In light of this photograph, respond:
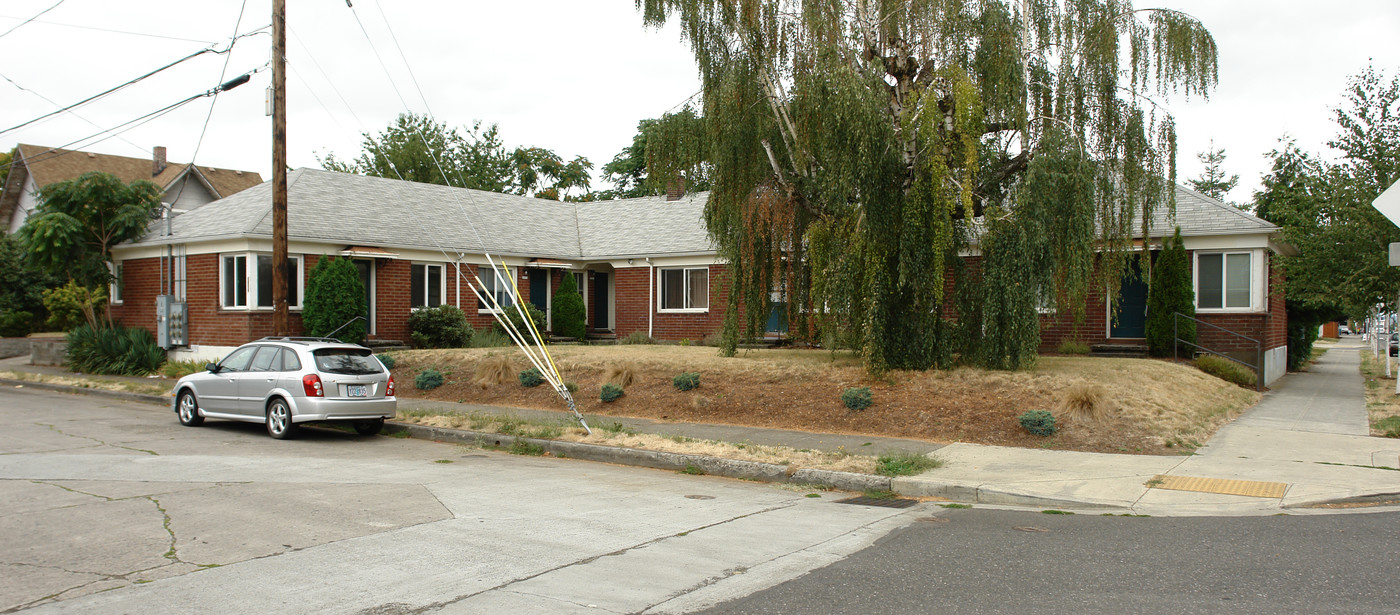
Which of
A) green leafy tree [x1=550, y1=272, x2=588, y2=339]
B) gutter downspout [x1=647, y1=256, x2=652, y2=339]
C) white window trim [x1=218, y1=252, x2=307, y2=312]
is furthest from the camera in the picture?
green leafy tree [x1=550, y1=272, x2=588, y2=339]

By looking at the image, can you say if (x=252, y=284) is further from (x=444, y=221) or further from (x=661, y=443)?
(x=661, y=443)

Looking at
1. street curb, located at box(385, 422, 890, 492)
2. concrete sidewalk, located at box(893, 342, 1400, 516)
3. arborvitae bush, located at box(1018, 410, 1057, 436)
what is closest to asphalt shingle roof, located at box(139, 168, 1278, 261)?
concrete sidewalk, located at box(893, 342, 1400, 516)

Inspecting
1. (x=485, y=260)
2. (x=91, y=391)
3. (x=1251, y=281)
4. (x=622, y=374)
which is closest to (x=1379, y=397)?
(x=1251, y=281)

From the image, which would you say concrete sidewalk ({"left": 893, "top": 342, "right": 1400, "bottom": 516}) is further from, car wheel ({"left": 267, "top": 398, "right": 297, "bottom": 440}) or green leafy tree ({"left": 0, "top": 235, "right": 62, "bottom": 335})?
green leafy tree ({"left": 0, "top": 235, "right": 62, "bottom": 335})

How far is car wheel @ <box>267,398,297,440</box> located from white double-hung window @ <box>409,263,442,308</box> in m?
10.9

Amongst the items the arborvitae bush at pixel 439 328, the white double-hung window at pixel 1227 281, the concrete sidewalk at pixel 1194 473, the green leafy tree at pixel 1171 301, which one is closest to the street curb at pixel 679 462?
the concrete sidewalk at pixel 1194 473

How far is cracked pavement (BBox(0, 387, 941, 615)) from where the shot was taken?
5.66 metres

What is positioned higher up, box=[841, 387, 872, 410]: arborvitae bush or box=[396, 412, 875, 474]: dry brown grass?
box=[841, 387, 872, 410]: arborvitae bush

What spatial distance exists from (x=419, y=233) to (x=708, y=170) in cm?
1204

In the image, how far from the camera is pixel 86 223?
24.1 metres

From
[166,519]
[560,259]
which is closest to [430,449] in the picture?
[166,519]

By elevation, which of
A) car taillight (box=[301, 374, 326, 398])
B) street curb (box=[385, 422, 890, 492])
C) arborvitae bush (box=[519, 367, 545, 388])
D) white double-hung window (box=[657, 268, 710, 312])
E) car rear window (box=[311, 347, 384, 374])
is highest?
white double-hung window (box=[657, 268, 710, 312])

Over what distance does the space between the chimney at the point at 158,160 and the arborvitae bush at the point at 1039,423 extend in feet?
142

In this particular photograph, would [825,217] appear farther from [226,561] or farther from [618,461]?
[226,561]
